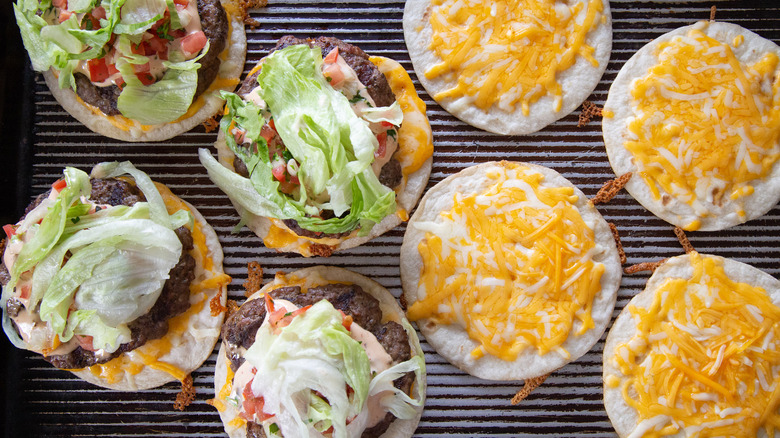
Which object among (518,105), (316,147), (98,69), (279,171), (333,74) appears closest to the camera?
(316,147)

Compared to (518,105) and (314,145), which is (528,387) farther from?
(314,145)

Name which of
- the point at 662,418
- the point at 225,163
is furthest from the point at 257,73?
the point at 662,418

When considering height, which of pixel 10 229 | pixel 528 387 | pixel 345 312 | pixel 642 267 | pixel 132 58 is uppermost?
pixel 132 58

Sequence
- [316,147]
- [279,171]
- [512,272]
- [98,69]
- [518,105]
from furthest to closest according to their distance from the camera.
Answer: [518,105], [512,272], [98,69], [279,171], [316,147]

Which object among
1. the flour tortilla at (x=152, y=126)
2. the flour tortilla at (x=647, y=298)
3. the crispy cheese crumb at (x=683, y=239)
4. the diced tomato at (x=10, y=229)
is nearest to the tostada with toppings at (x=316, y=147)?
the flour tortilla at (x=152, y=126)

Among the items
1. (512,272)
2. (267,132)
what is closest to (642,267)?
(512,272)

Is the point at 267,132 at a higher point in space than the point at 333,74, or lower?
lower

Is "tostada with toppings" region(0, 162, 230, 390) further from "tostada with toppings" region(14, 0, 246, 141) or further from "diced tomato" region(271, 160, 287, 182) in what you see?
"diced tomato" region(271, 160, 287, 182)

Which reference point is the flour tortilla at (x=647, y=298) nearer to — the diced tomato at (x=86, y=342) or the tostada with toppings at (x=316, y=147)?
the tostada with toppings at (x=316, y=147)
